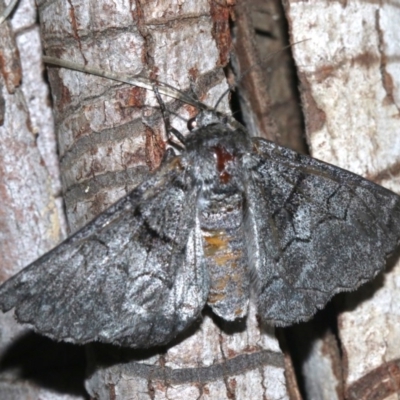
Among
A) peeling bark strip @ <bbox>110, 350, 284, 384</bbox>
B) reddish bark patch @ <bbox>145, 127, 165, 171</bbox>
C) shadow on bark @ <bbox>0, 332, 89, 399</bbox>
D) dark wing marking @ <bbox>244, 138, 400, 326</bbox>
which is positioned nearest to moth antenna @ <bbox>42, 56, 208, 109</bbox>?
reddish bark patch @ <bbox>145, 127, 165, 171</bbox>

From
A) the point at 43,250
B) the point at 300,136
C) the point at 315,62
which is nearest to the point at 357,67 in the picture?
the point at 315,62

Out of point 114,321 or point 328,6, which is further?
point 328,6

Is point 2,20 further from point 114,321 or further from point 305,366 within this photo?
point 305,366

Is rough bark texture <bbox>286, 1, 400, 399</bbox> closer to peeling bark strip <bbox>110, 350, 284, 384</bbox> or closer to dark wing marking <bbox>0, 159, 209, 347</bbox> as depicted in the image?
peeling bark strip <bbox>110, 350, 284, 384</bbox>

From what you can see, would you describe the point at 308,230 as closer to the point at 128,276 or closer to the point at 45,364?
the point at 128,276

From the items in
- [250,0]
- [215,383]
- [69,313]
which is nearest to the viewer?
[69,313]
